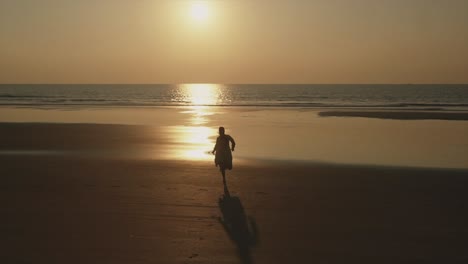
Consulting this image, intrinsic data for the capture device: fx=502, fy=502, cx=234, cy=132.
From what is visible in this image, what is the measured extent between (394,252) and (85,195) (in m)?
6.46

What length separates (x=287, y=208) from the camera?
9578 millimetres

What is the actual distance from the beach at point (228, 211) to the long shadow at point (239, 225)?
2 centimetres

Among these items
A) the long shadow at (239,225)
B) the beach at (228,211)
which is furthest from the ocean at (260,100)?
the long shadow at (239,225)

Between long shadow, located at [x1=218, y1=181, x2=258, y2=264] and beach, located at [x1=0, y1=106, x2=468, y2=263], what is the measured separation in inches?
0.8

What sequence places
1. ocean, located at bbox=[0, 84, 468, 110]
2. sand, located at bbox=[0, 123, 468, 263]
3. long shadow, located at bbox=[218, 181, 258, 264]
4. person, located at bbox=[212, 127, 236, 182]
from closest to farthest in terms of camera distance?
sand, located at bbox=[0, 123, 468, 263] < long shadow, located at bbox=[218, 181, 258, 264] < person, located at bbox=[212, 127, 236, 182] < ocean, located at bbox=[0, 84, 468, 110]

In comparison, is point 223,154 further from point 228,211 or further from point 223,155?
point 228,211

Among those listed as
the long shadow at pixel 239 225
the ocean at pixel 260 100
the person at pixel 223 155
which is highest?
the ocean at pixel 260 100

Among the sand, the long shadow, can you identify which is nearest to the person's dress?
the sand

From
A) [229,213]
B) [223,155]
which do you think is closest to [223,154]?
[223,155]

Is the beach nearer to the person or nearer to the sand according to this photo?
the sand

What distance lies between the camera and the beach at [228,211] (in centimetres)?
713

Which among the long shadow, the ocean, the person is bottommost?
the long shadow

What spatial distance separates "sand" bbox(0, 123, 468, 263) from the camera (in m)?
7.12

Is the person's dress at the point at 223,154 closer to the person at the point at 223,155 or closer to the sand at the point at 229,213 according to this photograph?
the person at the point at 223,155
